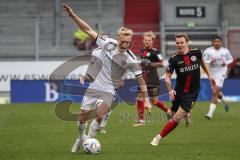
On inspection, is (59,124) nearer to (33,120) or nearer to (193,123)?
(33,120)

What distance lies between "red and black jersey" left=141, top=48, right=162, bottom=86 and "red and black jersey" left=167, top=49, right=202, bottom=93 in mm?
4527

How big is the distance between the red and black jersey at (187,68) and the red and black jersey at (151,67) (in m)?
4.53

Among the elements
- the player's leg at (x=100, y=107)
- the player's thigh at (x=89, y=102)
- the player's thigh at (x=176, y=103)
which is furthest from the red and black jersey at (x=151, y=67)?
the player's thigh at (x=89, y=102)

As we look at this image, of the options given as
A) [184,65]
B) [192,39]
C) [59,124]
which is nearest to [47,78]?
[192,39]

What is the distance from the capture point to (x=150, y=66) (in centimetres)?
1834

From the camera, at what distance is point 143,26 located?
33.6 meters

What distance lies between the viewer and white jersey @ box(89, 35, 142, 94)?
472 inches

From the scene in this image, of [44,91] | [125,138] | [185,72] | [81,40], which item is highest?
[185,72]

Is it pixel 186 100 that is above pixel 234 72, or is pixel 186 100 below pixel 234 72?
above

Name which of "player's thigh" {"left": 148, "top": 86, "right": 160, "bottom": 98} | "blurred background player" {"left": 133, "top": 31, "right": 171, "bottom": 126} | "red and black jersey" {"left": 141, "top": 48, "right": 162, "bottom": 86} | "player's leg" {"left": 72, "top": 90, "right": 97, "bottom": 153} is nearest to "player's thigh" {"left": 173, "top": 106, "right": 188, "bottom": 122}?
"player's leg" {"left": 72, "top": 90, "right": 97, "bottom": 153}

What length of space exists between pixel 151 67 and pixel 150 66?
0.34 feet

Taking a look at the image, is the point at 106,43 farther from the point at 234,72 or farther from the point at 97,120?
the point at 234,72

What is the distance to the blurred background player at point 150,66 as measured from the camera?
17906mm

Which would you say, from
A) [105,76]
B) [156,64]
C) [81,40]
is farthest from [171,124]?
[81,40]
